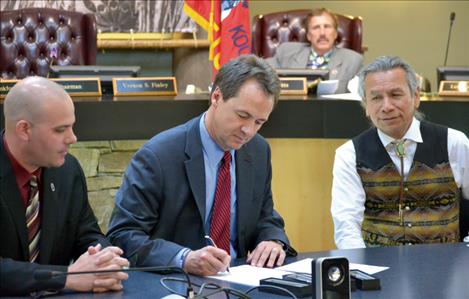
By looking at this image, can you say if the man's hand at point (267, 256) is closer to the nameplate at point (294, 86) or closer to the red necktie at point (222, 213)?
the red necktie at point (222, 213)

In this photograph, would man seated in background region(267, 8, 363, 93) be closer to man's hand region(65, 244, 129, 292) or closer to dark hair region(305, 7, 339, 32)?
dark hair region(305, 7, 339, 32)

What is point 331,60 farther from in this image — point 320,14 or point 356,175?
point 356,175

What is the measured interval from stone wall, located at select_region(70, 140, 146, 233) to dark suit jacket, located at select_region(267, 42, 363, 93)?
152 centimetres

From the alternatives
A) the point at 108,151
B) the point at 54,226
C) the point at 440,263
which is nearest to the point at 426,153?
the point at 440,263

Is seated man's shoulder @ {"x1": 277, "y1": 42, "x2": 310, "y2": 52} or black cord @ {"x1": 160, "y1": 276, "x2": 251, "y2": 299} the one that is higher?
seated man's shoulder @ {"x1": 277, "y1": 42, "x2": 310, "y2": 52}

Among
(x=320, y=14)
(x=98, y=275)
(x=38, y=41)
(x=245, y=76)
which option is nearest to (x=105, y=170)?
(x=38, y=41)

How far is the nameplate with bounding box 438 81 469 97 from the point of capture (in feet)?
16.4

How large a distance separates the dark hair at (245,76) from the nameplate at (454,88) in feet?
7.42

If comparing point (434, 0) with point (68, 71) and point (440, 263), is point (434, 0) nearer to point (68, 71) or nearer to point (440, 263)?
point (68, 71)

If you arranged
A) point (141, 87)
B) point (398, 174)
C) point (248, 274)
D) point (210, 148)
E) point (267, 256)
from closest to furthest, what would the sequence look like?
point (248, 274), point (267, 256), point (210, 148), point (398, 174), point (141, 87)

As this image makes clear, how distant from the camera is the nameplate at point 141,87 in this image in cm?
495

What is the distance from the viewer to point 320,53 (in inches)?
249

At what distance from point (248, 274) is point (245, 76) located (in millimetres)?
659

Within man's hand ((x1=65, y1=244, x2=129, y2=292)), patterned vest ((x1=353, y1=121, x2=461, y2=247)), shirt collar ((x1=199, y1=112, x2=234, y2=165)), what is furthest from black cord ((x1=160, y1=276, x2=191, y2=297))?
patterned vest ((x1=353, y1=121, x2=461, y2=247))
